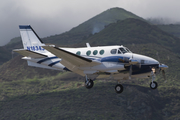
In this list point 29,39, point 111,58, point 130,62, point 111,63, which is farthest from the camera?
point 29,39

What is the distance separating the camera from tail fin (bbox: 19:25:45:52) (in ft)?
134

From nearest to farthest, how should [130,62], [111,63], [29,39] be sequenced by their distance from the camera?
1. [130,62]
2. [111,63]
3. [29,39]

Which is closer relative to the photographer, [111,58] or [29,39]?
[111,58]

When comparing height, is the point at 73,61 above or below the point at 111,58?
below

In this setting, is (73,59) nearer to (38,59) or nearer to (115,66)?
(115,66)

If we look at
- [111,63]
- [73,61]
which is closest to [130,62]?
[111,63]

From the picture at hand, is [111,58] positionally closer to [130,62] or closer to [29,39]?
[130,62]

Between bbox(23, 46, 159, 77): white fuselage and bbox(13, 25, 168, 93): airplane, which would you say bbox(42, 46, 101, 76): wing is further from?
bbox(23, 46, 159, 77): white fuselage

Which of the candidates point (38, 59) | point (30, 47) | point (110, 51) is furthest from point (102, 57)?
point (30, 47)

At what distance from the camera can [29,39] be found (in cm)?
4119

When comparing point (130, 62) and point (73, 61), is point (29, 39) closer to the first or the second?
point (73, 61)

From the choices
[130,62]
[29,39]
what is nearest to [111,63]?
[130,62]

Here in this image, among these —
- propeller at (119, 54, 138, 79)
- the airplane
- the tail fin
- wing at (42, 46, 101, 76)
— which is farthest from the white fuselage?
the tail fin

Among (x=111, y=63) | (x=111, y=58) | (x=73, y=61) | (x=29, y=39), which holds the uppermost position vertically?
(x=29, y=39)
